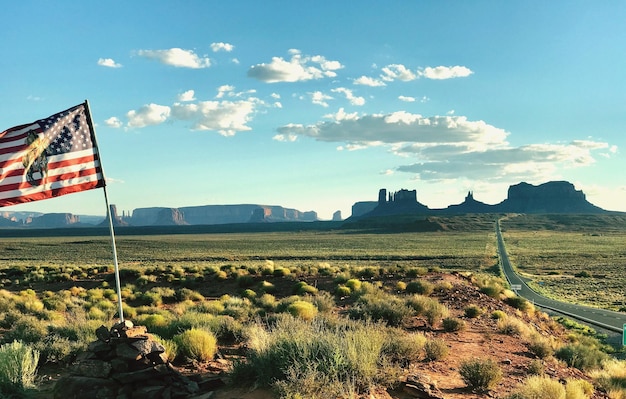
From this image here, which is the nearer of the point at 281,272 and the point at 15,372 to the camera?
the point at 15,372

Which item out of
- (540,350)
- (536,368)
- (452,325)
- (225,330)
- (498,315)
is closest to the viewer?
(536,368)

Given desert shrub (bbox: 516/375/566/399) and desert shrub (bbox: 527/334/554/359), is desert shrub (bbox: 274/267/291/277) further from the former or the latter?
desert shrub (bbox: 516/375/566/399)

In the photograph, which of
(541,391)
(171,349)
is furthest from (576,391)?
(171,349)

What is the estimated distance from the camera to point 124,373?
7.46m

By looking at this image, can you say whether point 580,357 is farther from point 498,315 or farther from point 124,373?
point 124,373

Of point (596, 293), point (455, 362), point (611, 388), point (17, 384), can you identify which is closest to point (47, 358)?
point (17, 384)

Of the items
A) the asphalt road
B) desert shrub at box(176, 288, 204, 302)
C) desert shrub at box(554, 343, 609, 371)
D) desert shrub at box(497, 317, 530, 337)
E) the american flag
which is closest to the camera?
the american flag

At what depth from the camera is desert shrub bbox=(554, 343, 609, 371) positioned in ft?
41.5

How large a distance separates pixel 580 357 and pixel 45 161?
47.8ft

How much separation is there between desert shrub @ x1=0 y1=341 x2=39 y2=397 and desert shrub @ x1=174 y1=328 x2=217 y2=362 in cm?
279

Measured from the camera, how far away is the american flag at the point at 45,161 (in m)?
8.77

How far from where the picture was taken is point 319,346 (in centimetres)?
798

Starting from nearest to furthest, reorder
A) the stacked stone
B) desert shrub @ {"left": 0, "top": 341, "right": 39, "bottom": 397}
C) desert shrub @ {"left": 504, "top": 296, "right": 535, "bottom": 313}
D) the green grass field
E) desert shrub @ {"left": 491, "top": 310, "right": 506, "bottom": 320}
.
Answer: the stacked stone, desert shrub @ {"left": 0, "top": 341, "right": 39, "bottom": 397}, desert shrub @ {"left": 491, "top": 310, "right": 506, "bottom": 320}, desert shrub @ {"left": 504, "top": 296, "right": 535, "bottom": 313}, the green grass field

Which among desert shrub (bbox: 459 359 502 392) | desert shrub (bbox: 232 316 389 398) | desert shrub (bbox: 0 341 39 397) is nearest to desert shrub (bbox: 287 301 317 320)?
desert shrub (bbox: 232 316 389 398)
